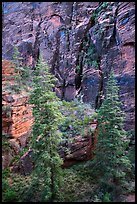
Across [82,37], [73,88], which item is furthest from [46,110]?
[82,37]

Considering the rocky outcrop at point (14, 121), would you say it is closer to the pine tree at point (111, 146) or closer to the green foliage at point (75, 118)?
the green foliage at point (75, 118)

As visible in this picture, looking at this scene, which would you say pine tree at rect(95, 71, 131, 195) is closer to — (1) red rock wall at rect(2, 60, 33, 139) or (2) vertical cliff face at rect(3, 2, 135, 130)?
(2) vertical cliff face at rect(3, 2, 135, 130)

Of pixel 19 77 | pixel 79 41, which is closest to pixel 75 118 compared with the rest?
pixel 19 77

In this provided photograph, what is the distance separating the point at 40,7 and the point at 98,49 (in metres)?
10.6

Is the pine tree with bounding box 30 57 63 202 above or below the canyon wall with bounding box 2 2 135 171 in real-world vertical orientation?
below

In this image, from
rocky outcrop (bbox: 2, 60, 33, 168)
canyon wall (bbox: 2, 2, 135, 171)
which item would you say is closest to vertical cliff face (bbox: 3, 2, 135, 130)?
canyon wall (bbox: 2, 2, 135, 171)

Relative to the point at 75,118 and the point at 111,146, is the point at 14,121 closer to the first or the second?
the point at 75,118

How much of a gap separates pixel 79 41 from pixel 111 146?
1278 centimetres

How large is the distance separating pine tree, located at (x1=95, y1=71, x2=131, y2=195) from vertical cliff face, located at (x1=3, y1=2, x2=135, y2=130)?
9.89ft

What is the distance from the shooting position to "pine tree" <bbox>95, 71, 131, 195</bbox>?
12055 mm

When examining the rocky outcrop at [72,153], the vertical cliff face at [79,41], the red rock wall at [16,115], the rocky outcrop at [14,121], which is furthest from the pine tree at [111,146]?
the red rock wall at [16,115]

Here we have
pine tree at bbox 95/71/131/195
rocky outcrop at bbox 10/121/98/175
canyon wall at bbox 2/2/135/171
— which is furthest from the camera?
canyon wall at bbox 2/2/135/171

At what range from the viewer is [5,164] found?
15.1m

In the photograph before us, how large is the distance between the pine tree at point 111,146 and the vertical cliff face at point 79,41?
3015 millimetres
